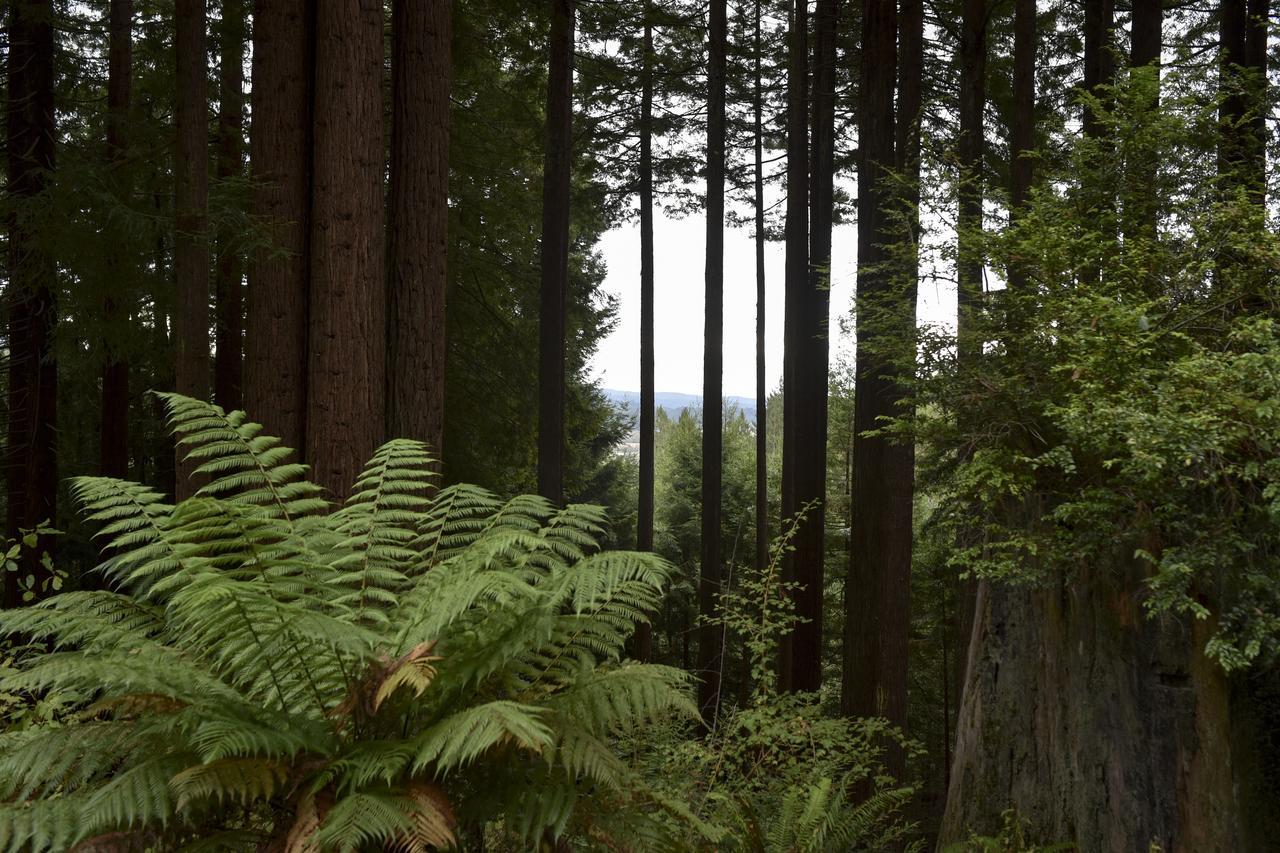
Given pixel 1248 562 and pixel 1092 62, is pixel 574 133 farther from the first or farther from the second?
pixel 1248 562

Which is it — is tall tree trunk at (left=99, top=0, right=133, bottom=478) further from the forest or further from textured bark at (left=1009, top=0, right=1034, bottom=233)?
textured bark at (left=1009, top=0, right=1034, bottom=233)

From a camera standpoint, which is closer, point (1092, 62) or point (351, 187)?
point (351, 187)

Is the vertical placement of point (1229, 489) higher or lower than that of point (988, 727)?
higher

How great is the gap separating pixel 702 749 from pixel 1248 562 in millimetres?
2579

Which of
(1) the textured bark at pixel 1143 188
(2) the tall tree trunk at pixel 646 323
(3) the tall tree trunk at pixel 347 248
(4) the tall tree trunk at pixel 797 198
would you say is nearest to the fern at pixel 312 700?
(3) the tall tree trunk at pixel 347 248

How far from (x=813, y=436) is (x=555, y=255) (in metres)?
3.93

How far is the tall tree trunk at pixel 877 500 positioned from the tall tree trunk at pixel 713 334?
608 centimetres

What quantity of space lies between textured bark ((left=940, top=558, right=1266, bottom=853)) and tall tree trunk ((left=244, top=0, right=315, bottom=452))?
4.08 meters

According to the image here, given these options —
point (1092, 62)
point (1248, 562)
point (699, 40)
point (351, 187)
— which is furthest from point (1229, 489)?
point (699, 40)

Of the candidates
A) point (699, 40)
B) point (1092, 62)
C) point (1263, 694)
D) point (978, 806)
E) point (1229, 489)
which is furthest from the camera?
point (699, 40)

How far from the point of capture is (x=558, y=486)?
11094 millimetres

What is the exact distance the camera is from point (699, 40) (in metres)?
14.6

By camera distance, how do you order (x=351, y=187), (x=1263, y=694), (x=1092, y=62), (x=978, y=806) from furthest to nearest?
(x=1092, y=62) < (x=351, y=187) < (x=978, y=806) < (x=1263, y=694)

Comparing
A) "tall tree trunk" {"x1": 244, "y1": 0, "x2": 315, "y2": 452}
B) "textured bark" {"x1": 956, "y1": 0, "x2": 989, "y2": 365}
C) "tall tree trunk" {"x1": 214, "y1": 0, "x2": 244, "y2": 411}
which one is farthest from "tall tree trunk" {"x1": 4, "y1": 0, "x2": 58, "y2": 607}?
"textured bark" {"x1": 956, "y1": 0, "x2": 989, "y2": 365}
